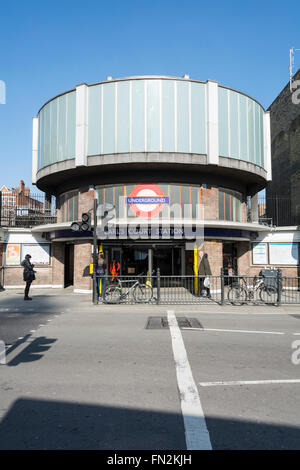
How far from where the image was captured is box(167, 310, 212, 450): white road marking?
2.91 m

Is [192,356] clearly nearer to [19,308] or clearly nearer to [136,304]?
[136,304]

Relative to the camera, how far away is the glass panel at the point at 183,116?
15.8 meters

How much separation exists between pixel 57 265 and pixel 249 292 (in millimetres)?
12116

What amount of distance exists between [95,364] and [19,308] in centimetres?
713

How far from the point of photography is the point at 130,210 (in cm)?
1670

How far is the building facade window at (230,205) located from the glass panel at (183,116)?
3825mm

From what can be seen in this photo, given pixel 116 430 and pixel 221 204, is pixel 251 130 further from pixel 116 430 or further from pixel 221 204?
pixel 116 430

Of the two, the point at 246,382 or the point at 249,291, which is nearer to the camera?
the point at 246,382

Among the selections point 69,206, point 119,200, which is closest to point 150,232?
point 119,200

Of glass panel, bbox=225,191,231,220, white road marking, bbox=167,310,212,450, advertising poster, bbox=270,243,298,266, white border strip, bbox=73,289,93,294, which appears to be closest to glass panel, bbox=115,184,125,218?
white border strip, bbox=73,289,93,294

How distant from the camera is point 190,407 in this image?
143 inches

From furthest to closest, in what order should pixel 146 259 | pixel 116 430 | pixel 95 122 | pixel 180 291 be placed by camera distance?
pixel 146 259 → pixel 95 122 → pixel 180 291 → pixel 116 430

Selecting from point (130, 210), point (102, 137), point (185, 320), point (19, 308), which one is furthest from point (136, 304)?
point (102, 137)

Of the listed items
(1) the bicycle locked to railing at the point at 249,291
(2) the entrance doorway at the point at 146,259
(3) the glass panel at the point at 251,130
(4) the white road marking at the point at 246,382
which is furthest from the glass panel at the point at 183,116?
(4) the white road marking at the point at 246,382
